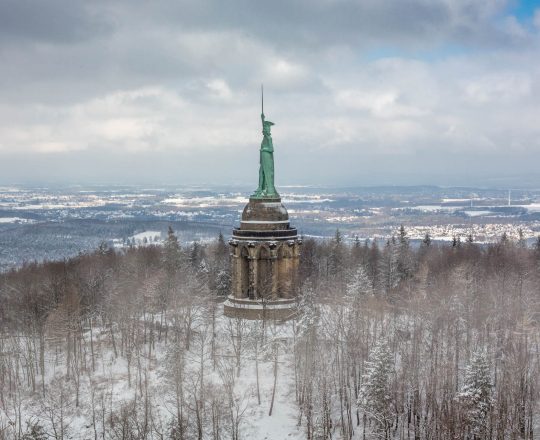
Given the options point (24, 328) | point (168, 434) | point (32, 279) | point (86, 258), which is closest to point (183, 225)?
point (86, 258)

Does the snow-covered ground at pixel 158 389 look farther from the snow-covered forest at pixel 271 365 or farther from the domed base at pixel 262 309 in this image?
the domed base at pixel 262 309

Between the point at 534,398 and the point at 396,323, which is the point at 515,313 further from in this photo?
the point at 534,398

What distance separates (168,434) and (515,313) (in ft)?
77.9

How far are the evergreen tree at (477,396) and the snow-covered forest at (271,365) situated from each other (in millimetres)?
65

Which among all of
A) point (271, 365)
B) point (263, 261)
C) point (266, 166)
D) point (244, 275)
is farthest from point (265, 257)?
point (271, 365)

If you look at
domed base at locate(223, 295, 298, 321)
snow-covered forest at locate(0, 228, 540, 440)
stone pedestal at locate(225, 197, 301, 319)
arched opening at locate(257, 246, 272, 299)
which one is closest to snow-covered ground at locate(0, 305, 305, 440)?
snow-covered forest at locate(0, 228, 540, 440)

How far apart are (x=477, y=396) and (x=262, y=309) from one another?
13653 mm

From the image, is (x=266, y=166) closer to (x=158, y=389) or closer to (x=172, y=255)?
(x=158, y=389)

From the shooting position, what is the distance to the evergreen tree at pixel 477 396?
26.6 meters

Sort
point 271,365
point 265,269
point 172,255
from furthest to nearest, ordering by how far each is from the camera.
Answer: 1. point 172,255
2. point 265,269
3. point 271,365

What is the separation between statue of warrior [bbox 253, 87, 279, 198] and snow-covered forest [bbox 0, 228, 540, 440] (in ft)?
24.5

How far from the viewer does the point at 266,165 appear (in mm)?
38531

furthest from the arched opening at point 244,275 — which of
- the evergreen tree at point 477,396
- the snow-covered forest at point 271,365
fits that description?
the evergreen tree at point 477,396

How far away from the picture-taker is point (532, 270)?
48.8 meters
